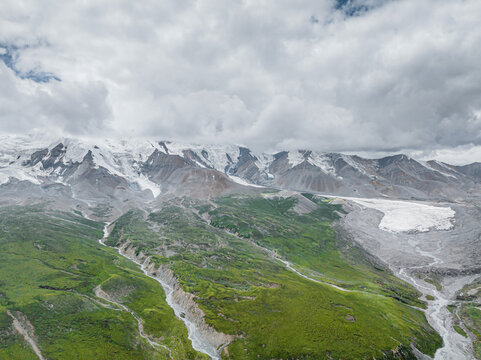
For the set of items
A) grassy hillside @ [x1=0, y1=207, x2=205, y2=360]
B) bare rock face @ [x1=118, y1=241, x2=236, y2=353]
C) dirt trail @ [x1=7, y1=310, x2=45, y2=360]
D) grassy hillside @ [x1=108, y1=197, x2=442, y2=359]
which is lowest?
dirt trail @ [x1=7, y1=310, x2=45, y2=360]

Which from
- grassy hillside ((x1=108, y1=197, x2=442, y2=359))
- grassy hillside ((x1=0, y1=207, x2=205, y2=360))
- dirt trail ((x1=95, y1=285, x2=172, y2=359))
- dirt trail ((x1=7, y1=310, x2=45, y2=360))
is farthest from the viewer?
grassy hillside ((x1=108, y1=197, x2=442, y2=359))

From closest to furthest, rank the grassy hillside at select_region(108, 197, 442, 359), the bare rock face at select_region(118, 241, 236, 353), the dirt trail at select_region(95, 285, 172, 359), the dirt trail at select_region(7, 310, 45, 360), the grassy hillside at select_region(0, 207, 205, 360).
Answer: the dirt trail at select_region(7, 310, 45, 360), the grassy hillside at select_region(0, 207, 205, 360), the dirt trail at select_region(95, 285, 172, 359), the grassy hillside at select_region(108, 197, 442, 359), the bare rock face at select_region(118, 241, 236, 353)

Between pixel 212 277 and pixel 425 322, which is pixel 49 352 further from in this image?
pixel 425 322

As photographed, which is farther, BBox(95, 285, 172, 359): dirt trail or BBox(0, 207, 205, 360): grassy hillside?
BBox(95, 285, 172, 359): dirt trail

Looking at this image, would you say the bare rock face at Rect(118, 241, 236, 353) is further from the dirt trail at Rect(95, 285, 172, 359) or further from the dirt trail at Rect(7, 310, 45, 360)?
the dirt trail at Rect(7, 310, 45, 360)

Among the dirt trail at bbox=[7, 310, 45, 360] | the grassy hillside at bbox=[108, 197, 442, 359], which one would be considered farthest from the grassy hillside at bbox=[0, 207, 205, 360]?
the grassy hillside at bbox=[108, 197, 442, 359]

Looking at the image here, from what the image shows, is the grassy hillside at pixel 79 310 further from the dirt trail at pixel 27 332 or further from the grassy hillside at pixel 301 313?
the grassy hillside at pixel 301 313

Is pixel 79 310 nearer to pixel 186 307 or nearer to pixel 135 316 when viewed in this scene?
pixel 135 316
